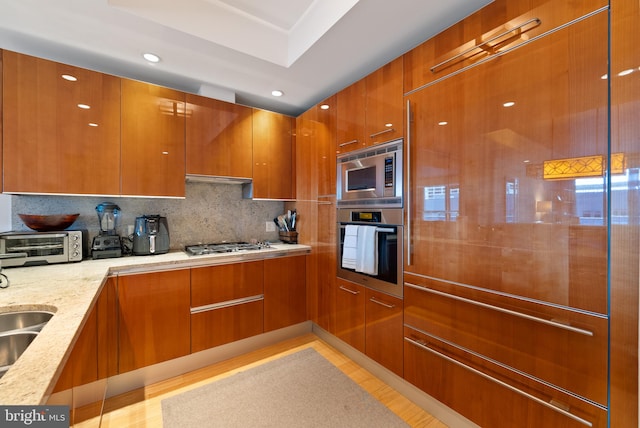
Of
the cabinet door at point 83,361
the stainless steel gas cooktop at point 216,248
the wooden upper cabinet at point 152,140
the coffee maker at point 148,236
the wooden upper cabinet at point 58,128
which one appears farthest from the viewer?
the stainless steel gas cooktop at point 216,248

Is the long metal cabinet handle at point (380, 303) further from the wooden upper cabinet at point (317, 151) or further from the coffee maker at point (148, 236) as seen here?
the coffee maker at point (148, 236)

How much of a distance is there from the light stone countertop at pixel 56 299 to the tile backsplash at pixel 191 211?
14.1 inches

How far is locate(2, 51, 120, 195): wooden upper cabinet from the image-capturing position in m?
1.70

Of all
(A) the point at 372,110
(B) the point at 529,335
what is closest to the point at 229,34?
(A) the point at 372,110

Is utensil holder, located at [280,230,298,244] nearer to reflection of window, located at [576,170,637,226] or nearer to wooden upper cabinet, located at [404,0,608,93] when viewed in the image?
wooden upper cabinet, located at [404,0,608,93]

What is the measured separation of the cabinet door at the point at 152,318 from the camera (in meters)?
1.81

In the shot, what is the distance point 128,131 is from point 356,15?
73.2 inches

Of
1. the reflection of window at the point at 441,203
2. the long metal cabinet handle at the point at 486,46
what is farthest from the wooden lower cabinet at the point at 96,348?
the long metal cabinet handle at the point at 486,46

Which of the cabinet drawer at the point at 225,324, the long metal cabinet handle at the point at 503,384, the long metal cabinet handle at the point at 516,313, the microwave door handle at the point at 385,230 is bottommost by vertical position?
the cabinet drawer at the point at 225,324

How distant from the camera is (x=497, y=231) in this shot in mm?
1297

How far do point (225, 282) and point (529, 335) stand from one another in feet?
6.69

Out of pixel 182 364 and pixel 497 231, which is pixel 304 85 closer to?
pixel 497 231

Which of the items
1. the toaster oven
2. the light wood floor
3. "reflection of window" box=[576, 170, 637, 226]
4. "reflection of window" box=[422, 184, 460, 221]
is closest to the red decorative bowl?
the toaster oven

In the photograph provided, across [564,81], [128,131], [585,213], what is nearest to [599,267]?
[585,213]
